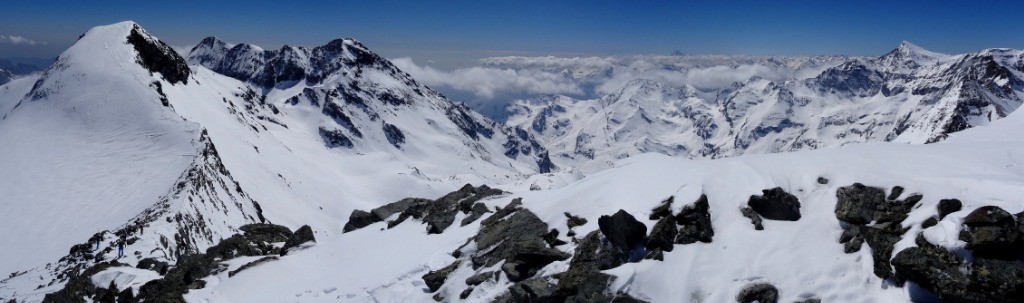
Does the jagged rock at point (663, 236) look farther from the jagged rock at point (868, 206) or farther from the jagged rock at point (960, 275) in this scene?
the jagged rock at point (960, 275)

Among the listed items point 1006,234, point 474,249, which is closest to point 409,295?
point 474,249

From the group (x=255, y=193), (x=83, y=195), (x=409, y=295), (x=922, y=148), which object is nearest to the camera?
(x=409, y=295)

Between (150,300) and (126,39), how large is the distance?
373 feet

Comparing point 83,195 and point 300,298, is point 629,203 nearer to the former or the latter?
point 300,298

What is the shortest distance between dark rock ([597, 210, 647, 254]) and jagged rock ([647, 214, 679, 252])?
483 mm

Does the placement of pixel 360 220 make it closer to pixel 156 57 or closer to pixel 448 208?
pixel 448 208

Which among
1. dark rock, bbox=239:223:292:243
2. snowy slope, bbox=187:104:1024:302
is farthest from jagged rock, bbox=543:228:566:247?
dark rock, bbox=239:223:292:243

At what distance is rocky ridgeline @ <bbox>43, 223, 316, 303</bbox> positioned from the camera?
29062 mm

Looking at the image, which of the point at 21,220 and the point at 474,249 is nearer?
the point at 474,249

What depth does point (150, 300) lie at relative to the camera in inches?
1110

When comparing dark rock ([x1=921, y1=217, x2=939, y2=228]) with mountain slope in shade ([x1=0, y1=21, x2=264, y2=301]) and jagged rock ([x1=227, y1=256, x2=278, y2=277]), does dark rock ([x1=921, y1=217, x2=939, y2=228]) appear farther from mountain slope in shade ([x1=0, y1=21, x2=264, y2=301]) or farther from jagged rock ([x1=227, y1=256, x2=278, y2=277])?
mountain slope in shade ([x1=0, y1=21, x2=264, y2=301])

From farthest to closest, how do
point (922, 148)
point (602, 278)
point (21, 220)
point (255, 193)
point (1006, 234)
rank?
1. point (255, 193)
2. point (21, 220)
3. point (922, 148)
4. point (602, 278)
5. point (1006, 234)

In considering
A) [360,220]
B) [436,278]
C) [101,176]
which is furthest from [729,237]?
[101,176]

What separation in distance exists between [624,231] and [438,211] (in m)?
21.2
